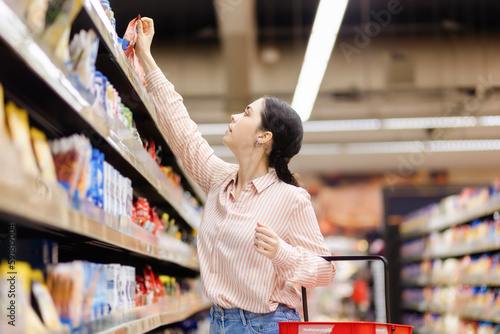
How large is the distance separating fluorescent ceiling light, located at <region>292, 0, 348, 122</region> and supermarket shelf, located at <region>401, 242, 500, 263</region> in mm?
2723

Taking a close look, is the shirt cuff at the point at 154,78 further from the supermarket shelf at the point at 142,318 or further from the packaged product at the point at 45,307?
the packaged product at the point at 45,307

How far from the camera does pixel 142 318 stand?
280 cm

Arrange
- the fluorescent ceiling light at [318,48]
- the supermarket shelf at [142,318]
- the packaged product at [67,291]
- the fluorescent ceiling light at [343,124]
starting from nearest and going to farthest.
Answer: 1. the packaged product at [67,291]
2. the supermarket shelf at [142,318]
3. the fluorescent ceiling light at [318,48]
4. the fluorescent ceiling light at [343,124]

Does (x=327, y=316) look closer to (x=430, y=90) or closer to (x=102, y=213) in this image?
(x=430, y=90)

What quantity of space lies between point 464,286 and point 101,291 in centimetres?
A: 669

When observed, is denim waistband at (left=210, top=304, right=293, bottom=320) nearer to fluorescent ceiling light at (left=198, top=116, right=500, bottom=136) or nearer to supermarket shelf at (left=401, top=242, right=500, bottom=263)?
supermarket shelf at (left=401, top=242, right=500, bottom=263)

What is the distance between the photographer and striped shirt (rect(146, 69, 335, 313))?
238cm

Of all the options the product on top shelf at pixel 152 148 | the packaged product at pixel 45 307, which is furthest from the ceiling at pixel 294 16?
the packaged product at pixel 45 307

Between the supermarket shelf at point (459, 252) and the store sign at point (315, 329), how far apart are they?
16.6 ft

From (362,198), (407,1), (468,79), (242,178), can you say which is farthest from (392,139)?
(242,178)

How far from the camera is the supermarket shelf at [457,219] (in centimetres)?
686

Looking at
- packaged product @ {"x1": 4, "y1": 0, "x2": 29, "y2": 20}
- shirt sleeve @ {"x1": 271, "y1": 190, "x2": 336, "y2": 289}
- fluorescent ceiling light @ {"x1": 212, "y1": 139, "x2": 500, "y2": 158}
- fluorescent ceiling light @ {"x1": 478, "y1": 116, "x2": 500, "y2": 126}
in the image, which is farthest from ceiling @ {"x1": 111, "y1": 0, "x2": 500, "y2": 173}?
packaged product @ {"x1": 4, "y1": 0, "x2": 29, "y2": 20}

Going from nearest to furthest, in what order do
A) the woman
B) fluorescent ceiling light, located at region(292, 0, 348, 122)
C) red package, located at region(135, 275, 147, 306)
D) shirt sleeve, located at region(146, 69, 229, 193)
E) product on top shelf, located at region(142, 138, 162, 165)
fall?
the woman → shirt sleeve, located at region(146, 69, 229, 193) → red package, located at region(135, 275, 147, 306) → product on top shelf, located at region(142, 138, 162, 165) → fluorescent ceiling light, located at region(292, 0, 348, 122)

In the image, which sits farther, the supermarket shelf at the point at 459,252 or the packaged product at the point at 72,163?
the supermarket shelf at the point at 459,252
